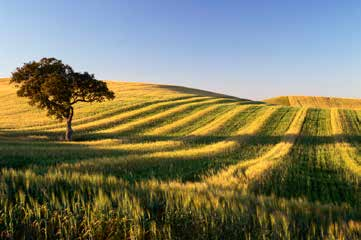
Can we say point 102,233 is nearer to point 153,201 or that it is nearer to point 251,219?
point 153,201

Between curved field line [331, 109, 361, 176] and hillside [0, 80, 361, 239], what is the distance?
8cm

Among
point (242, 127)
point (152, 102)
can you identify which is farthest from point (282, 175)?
point (152, 102)

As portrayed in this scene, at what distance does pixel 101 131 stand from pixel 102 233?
→ 92.9 ft

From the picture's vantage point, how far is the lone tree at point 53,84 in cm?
2689

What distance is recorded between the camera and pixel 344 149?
1919 cm

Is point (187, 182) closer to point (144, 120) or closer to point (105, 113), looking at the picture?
point (144, 120)

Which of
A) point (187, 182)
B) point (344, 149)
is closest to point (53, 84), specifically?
point (187, 182)

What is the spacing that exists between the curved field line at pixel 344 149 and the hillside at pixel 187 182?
0.28ft

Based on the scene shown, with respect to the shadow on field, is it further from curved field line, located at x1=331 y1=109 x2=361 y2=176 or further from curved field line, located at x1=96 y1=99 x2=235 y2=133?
curved field line, located at x1=96 y1=99 x2=235 y2=133

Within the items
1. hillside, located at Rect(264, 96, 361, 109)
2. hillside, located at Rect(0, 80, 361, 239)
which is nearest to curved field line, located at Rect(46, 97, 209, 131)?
hillside, located at Rect(0, 80, 361, 239)

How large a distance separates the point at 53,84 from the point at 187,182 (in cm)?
2277

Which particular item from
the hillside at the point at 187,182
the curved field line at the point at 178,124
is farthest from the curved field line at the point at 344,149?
the curved field line at the point at 178,124

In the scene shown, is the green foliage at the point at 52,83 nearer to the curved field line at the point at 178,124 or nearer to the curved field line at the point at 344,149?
the curved field line at the point at 178,124

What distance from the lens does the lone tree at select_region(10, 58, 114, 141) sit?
88.2 ft
